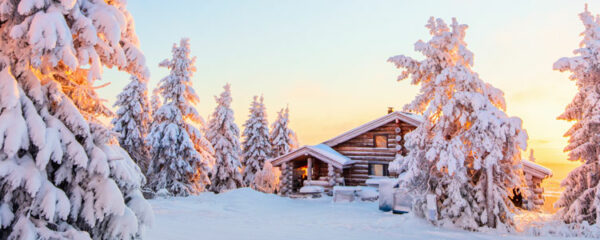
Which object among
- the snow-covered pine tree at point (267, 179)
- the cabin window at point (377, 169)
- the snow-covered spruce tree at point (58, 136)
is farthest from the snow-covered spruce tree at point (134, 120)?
the snow-covered spruce tree at point (58, 136)

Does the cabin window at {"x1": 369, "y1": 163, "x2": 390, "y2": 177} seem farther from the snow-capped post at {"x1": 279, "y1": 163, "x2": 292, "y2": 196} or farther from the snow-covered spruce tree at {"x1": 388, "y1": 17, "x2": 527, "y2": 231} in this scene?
the snow-covered spruce tree at {"x1": 388, "y1": 17, "x2": 527, "y2": 231}

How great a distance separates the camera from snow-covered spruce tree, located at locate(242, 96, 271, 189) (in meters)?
40.5

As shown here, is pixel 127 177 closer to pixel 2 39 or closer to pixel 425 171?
pixel 2 39

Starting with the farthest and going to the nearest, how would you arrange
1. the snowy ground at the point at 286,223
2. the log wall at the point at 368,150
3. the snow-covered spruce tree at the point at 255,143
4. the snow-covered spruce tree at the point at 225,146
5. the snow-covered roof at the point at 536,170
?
the snow-covered spruce tree at the point at 255,143
the snow-covered spruce tree at the point at 225,146
the log wall at the point at 368,150
the snow-covered roof at the point at 536,170
the snowy ground at the point at 286,223

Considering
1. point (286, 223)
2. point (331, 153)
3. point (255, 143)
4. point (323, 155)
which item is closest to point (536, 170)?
point (331, 153)

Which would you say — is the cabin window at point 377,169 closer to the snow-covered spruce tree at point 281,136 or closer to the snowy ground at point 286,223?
the snowy ground at point 286,223

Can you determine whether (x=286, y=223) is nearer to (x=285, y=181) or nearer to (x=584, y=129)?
(x=584, y=129)

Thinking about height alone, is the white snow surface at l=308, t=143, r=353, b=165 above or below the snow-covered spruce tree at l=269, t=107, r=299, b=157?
below

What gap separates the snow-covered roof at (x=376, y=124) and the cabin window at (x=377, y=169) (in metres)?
2.59

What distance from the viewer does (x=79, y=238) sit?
5.71 metres

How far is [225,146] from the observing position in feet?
116

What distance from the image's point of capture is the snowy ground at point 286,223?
35.9 ft

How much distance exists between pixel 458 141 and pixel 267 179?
85.1ft

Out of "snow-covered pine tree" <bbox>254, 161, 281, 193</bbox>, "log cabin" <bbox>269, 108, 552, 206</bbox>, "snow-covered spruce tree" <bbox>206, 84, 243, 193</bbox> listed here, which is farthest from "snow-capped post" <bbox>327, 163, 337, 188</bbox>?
"snow-covered spruce tree" <bbox>206, 84, 243, 193</bbox>
